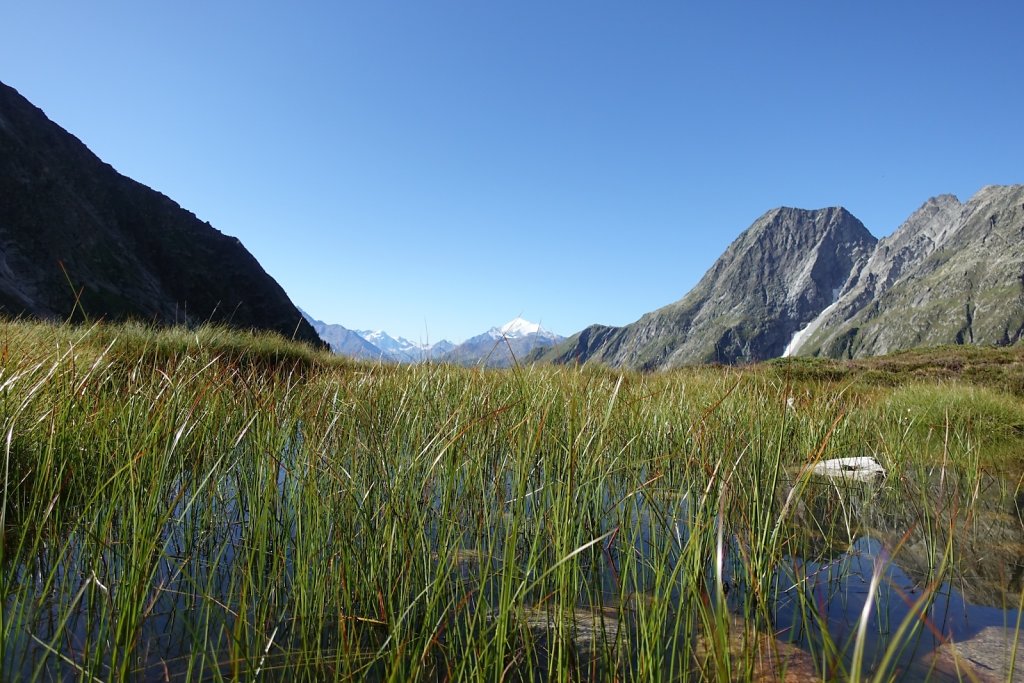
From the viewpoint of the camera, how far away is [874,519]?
3.65 metres

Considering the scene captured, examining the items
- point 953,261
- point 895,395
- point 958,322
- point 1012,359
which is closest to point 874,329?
point 958,322

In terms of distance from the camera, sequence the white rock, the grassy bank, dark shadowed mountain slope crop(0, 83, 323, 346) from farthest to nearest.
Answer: dark shadowed mountain slope crop(0, 83, 323, 346) → the white rock → the grassy bank

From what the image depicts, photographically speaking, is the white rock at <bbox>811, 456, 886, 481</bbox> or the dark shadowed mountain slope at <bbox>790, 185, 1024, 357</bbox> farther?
the dark shadowed mountain slope at <bbox>790, 185, 1024, 357</bbox>

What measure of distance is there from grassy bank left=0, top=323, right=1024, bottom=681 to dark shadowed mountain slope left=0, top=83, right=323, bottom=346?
38860 millimetres

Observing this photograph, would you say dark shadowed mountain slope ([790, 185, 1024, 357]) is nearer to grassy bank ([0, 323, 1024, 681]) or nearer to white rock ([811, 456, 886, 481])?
white rock ([811, 456, 886, 481])

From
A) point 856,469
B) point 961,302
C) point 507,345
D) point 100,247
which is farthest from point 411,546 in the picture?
point 961,302

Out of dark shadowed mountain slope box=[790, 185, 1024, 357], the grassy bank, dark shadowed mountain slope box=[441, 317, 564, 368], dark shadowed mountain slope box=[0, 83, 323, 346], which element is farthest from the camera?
dark shadowed mountain slope box=[790, 185, 1024, 357]

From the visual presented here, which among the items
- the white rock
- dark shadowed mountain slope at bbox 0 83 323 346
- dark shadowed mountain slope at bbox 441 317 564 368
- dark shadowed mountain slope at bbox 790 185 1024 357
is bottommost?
the white rock

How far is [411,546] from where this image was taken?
7.61 ft

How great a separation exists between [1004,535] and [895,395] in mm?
5960

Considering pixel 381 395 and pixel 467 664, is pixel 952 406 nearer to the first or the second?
pixel 381 395

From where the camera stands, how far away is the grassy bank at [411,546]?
5.54 feet

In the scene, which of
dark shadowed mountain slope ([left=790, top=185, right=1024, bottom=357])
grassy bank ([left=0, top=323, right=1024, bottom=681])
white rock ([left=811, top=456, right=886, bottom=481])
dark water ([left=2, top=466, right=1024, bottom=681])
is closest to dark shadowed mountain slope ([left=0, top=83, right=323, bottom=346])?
grassy bank ([left=0, top=323, right=1024, bottom=681])

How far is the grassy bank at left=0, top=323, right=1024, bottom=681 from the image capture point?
1.69 metres
